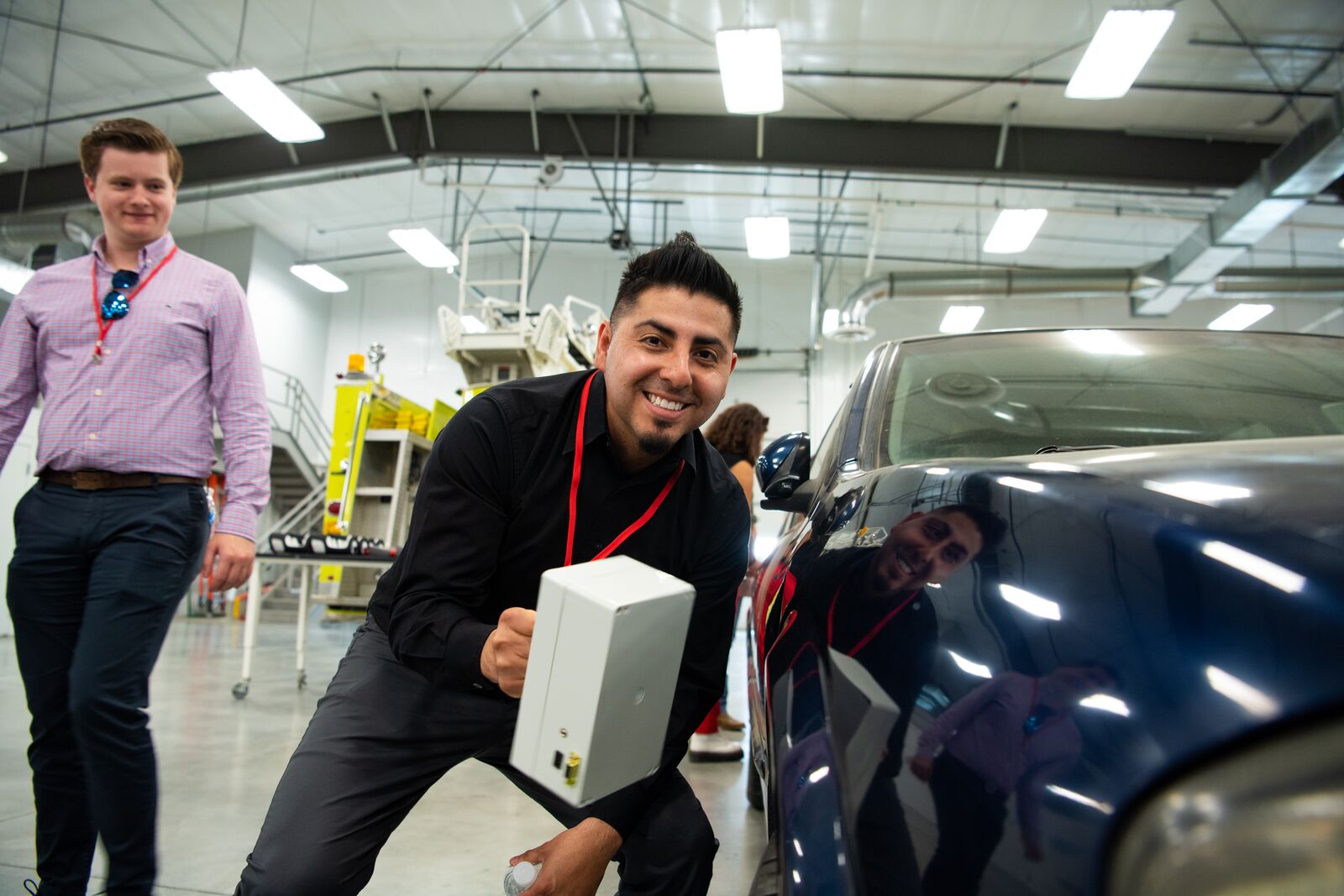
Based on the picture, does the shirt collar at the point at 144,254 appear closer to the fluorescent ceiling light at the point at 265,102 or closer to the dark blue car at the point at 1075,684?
the dark blue car at the point at 1075,684

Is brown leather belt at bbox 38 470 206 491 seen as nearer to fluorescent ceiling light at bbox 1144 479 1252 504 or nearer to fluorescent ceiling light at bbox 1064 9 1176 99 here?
fluorescent ceiling light at bbox 1144 479 1252 504

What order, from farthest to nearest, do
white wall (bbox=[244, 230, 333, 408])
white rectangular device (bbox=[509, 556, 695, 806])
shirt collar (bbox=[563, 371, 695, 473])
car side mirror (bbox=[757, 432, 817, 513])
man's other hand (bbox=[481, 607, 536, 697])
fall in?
white wall (bbox=[244, 230, 333, 408]) → car side mirror (bbox=[757, 432, 817, 513]) → shirt collar (bbox=[563, 371, 695, 473]) → man's other hand (bbox=[481, 607, 536, 697]) → white rectangular device (bbox=[509, 556, 695, 806])

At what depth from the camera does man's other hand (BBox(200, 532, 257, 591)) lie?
1610 millimetres

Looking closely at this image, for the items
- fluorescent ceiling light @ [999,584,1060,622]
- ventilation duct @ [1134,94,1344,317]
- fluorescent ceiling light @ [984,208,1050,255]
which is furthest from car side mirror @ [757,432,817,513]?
ventilation duct @ [1134,94,1344,317]

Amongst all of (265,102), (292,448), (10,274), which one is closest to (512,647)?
(265,102)

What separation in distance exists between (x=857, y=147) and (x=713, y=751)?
7.21 meters

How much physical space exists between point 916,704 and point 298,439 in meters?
15.5

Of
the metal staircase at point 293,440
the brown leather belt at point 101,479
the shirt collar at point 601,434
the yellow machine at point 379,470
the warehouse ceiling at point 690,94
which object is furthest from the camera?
the metal staircase at point 293,440

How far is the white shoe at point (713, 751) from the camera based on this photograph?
3.29m

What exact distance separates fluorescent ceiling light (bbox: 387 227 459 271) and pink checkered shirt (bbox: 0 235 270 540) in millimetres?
7535

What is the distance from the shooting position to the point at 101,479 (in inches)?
60.0

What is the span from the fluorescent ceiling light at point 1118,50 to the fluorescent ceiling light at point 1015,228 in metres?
1.95

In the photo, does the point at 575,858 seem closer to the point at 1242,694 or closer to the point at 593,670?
the point at 593,670

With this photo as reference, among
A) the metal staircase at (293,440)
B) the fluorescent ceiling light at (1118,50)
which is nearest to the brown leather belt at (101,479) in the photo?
the fluorescent ceiling light at (1118,50)
